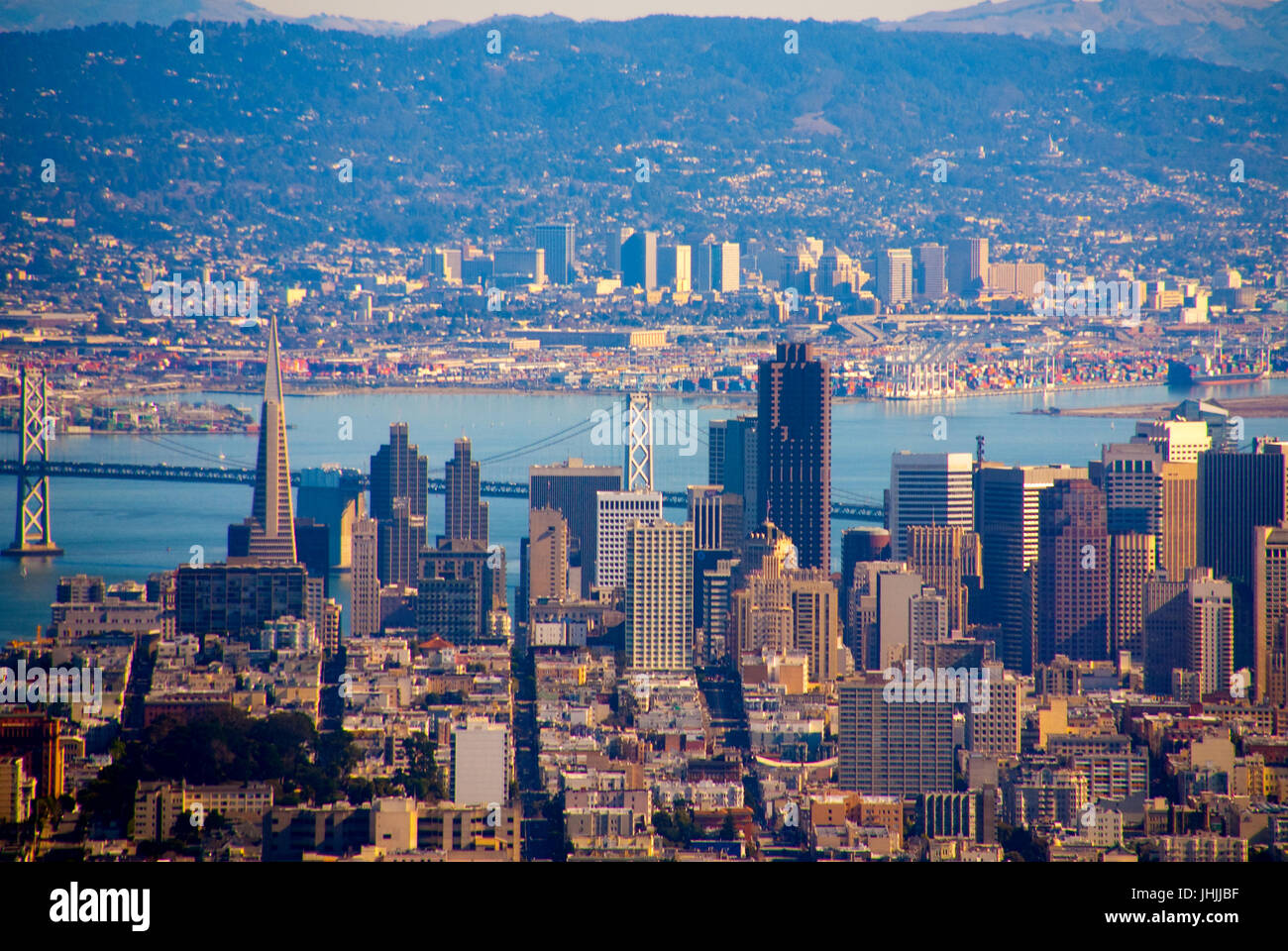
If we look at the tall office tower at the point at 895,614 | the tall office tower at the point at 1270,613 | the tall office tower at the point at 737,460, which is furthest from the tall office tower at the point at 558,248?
the tall office tower at the point at 895,614

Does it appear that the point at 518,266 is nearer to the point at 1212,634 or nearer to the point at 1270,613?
the point at 1270,613

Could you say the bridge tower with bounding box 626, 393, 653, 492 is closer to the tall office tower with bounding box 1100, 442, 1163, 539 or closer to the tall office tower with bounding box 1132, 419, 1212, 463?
the tall office tower with bounding box 1100, 442, 1163, 539

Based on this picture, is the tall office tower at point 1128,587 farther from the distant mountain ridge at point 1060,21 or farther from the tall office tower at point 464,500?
the distant mountain ridge at point 1060,21

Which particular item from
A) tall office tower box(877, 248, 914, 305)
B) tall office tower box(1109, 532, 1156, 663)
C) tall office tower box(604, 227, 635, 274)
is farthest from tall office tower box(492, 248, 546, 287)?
tall office tower box(1109, 532, 1156, 663)

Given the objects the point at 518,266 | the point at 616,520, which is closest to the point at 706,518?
the point at 616,520

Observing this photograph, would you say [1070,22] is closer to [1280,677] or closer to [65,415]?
[65,415]

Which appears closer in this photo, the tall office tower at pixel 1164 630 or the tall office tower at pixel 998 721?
the tall office tower at pixel 998 721

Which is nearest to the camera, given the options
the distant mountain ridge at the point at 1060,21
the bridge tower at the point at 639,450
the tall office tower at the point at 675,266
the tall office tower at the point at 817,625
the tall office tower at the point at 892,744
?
the tall office tower at the point at 892,744

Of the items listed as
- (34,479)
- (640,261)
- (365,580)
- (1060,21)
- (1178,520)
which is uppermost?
(1060,21)
